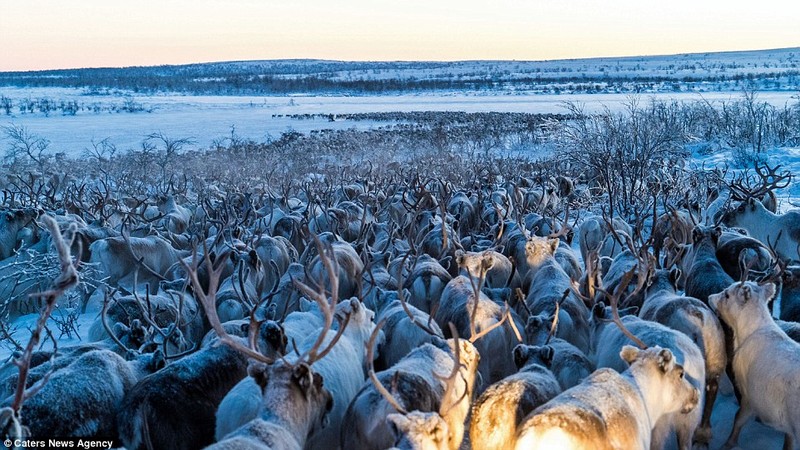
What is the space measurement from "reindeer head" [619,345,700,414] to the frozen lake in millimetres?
19972

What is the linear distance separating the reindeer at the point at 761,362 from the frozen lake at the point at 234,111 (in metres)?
18.7

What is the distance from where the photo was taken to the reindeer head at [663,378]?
438cm

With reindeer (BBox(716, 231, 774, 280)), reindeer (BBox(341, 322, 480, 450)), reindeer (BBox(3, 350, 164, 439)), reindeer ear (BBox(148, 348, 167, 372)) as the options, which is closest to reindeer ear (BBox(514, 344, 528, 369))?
reindeer (BBox(341, 322, 480, 450))

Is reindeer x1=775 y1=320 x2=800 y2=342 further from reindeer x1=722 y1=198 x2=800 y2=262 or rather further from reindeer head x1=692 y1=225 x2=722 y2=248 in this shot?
reindeer x1=722 y1=198 x2=800 y2=262

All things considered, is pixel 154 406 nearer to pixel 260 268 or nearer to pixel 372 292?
pixel 372 292

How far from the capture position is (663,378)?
4410 mm

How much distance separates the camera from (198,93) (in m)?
73.1

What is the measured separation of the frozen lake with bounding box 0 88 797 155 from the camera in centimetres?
3703

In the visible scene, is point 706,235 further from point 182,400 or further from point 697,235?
point 182,400

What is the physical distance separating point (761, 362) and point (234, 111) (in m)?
50.5

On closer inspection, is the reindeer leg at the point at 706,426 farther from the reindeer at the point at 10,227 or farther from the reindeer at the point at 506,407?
the reindeer at the point at 10,227

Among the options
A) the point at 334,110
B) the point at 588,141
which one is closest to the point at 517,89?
the point at 334,110

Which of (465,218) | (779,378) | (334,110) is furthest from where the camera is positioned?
(334,110)

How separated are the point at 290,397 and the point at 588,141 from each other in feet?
48.0
